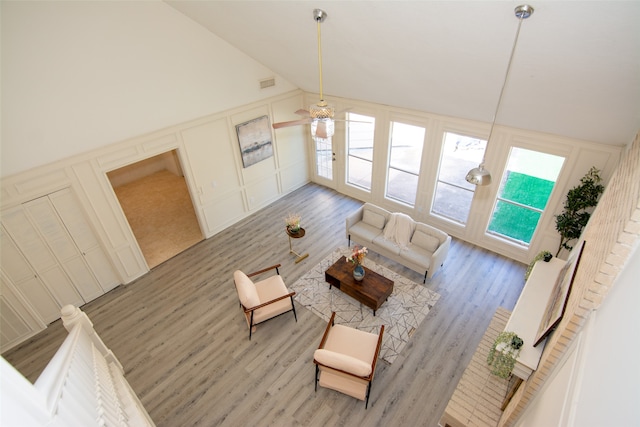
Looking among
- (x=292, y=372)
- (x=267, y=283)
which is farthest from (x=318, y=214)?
(x=292, y=372)

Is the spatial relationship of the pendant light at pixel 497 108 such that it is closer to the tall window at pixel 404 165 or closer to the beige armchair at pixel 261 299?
the tall window at pixel 404 165

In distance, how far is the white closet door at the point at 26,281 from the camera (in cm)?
502

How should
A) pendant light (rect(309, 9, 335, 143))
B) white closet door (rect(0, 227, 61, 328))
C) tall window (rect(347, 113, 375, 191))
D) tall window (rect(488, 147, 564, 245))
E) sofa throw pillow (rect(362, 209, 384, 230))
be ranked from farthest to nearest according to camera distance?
tall window (rect(347, 113, 375, 191)) → sofa throw pillow (rect(362, 209, 384, 230)) → tall window (rect(488, 147, 564, 245)) → white closet door (rect(0, 227, 61, 328)) → pendant light (rect(309, 9, 335, 143))

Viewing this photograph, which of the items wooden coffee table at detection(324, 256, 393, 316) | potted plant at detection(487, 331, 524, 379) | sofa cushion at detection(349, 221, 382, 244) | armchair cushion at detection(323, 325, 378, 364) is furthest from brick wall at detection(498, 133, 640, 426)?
sofa cushion at detection(349, 221, 382, 244)

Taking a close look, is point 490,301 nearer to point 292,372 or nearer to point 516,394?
point 516,394

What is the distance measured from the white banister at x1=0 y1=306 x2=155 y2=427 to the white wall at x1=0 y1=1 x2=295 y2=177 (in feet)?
11.5

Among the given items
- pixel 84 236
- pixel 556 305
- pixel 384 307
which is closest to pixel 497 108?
pixel 556 305

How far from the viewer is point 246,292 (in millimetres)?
4969

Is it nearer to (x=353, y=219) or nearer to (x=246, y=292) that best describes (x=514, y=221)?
(x=353, y=219)

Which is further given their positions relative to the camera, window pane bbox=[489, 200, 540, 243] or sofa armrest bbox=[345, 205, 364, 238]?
sofa armrest bbox=[345, 205, 364, 238]

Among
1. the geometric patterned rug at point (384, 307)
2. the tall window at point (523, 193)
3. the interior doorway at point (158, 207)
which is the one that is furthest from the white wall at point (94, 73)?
the tall window at point (523, 193)

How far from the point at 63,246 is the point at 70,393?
193 inches

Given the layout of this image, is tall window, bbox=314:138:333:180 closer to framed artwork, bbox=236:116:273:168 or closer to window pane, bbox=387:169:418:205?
framed artwork, bbox=236:116:273:168

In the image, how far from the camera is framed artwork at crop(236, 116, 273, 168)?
7.57 m
